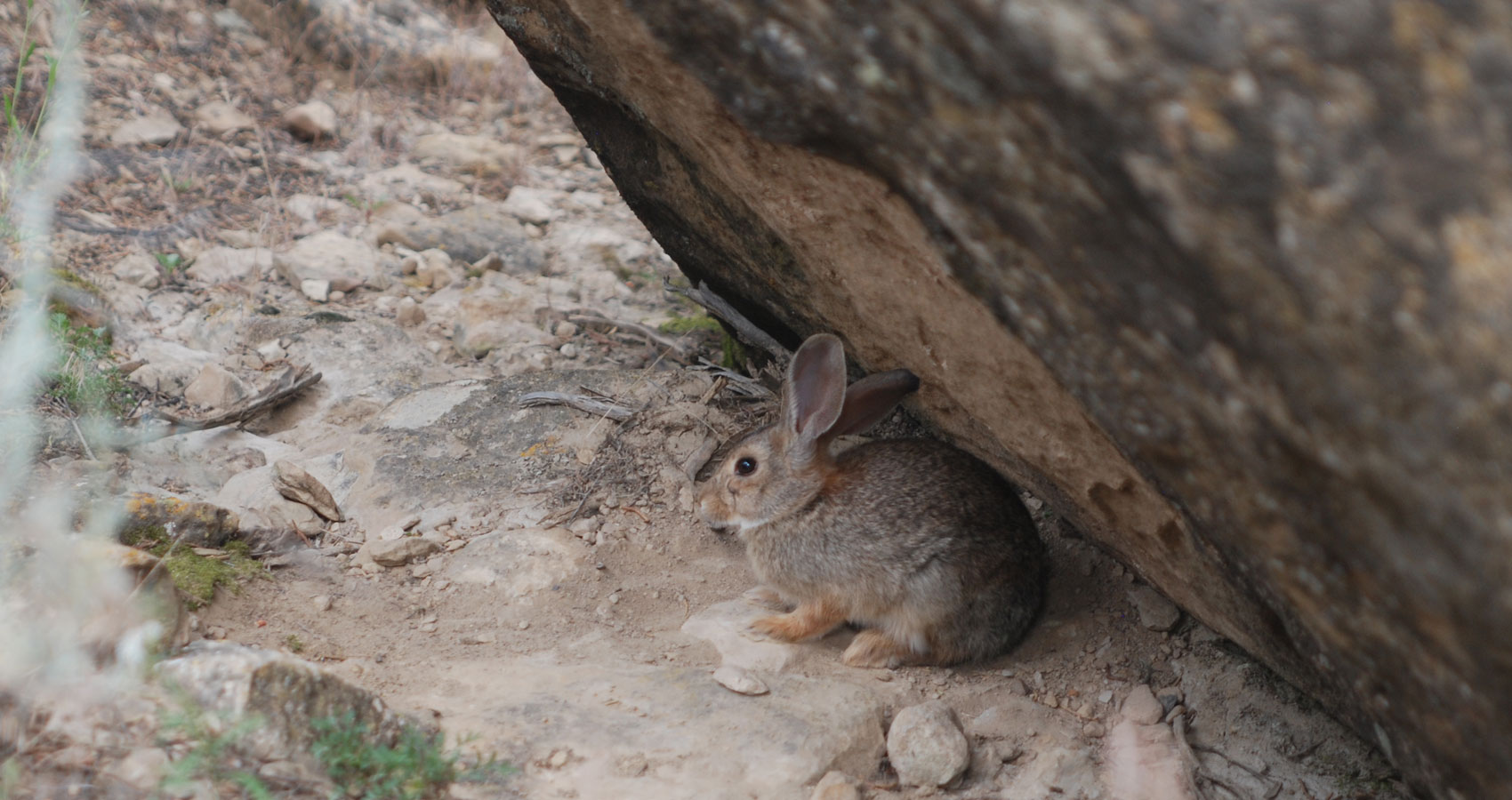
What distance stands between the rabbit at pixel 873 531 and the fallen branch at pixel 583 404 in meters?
0.75

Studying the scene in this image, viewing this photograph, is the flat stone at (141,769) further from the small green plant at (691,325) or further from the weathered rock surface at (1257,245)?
the small green plant at (691,325)

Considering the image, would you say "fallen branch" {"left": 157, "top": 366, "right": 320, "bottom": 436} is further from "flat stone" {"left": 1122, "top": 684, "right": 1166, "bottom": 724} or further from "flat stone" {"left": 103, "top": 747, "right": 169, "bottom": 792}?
"flat stone" {"left": 1122, "top": 684, "right": 1166, "bottom": 724}

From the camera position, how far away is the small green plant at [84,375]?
464 centimetres

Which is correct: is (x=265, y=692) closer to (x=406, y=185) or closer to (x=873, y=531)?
(x=873, y=531)

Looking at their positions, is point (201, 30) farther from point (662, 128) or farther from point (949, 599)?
point (949, 599)

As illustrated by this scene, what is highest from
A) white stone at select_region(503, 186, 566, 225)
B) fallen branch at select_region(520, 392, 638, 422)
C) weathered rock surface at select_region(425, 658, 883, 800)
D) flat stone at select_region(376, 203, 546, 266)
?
weathered rock surface at select_region(425, 658, 883, 800)

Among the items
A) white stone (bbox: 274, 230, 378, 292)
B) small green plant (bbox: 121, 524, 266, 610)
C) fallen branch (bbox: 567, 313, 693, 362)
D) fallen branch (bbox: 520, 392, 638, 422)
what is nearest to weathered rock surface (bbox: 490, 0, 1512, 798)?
small green plant (bbox: 121, 524, 266, 610)

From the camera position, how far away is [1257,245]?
5.78 ft

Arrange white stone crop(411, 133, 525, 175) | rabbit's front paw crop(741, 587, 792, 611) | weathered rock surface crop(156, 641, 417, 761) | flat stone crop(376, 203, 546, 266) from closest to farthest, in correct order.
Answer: weathered rock surface crop(156, 641, 417, 761), rabbit's front paw crop(741, 587, 792, 611), flat stone crop(376, 203, 546, 266), white stone crop(411, 133, 525, 175)

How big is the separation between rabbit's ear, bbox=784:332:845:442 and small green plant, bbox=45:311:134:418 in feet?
9.78

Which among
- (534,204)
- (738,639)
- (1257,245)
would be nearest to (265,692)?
(738,639)

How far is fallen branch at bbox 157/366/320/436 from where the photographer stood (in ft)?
16.2

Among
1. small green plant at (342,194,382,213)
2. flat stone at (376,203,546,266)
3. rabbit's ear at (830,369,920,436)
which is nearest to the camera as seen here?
rabbit's ear at (830,369,920,436)

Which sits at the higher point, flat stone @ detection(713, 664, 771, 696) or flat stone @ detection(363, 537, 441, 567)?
flat stone @ detection(713, 664, 771, 696)
